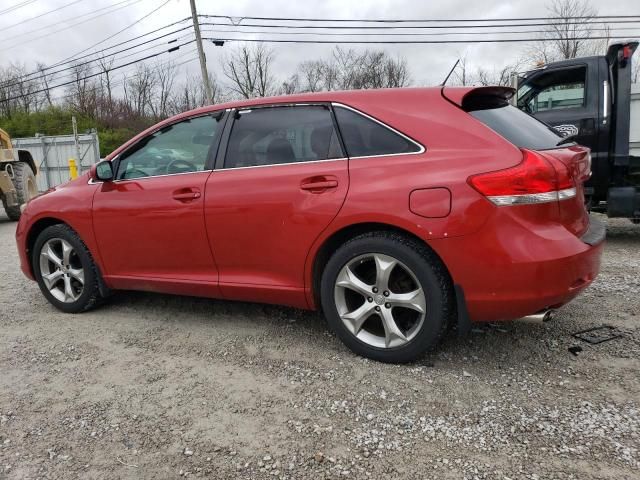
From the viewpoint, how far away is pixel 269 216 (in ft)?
10.6

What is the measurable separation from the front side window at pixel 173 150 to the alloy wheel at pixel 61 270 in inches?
32.8

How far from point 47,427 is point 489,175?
8.42ft

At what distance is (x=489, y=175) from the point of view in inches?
104

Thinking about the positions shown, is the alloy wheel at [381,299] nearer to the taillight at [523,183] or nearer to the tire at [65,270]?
the taillight at [523,183]

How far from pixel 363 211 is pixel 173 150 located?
1.69 meters

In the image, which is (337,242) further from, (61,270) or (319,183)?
(61,270)

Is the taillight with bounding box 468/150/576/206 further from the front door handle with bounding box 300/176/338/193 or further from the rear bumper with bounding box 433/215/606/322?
the front door handle with bounding box 300/176/338/193

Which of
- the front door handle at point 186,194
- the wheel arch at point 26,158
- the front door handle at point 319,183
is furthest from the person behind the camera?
the wheel arch at point 26,158

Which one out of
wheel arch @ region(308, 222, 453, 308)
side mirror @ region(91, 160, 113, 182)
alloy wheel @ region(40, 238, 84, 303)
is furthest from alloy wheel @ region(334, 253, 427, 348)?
alloy wheel @ region(40, 238, 84, 303)

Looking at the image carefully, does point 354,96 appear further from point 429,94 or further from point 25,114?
point 25,114

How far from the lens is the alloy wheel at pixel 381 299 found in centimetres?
290

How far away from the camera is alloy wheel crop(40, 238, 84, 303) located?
167 inches

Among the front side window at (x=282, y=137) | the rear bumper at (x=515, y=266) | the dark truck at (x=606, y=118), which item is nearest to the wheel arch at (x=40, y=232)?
the front side window at (x=282, y=137)

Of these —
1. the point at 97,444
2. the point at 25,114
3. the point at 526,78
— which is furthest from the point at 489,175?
the point at 25,114
